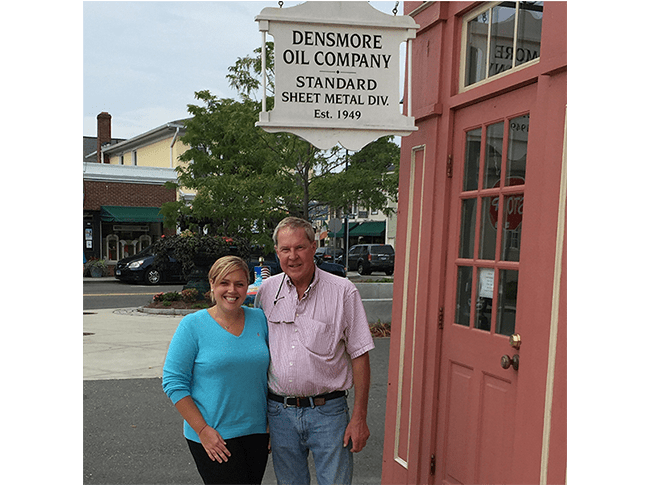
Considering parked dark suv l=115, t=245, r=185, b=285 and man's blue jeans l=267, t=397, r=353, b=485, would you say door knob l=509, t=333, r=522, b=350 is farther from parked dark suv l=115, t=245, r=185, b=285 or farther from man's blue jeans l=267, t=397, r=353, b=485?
parked dark suv l=115, t=245, r=185, b=285

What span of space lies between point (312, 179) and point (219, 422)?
13825 millimetres

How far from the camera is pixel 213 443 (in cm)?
269

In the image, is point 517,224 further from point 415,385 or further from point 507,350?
point 415,385

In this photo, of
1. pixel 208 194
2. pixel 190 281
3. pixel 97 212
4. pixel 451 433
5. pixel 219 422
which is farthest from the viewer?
pixel 97 212

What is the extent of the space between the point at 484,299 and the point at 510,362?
0.46 metres

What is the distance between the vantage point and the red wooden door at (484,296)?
3176 millimetres

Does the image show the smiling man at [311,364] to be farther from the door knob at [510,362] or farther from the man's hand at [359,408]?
the door knob at [510,362]

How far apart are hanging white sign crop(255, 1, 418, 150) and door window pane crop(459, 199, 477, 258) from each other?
787 mm

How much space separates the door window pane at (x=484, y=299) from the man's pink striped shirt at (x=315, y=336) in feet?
2.89

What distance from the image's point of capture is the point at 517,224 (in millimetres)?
3201

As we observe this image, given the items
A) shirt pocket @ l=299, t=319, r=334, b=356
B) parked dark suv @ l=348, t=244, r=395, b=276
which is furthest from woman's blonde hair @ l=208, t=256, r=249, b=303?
parked dark suv @ l=348, t=244, r=395, b=276

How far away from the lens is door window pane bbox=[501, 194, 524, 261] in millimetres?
3193

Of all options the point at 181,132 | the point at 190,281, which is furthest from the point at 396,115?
the point at 181,132

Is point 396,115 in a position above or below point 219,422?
above
